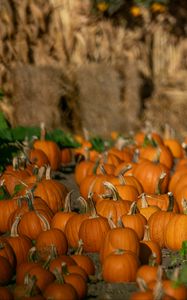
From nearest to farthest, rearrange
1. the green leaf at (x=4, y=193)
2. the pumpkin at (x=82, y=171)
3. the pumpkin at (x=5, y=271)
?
the pumpkin at (x=5, y=271)
the green leaf at (x=4, y=193)
the pumpkin at (x=82, y=171)

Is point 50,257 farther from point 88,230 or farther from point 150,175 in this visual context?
point 150,175

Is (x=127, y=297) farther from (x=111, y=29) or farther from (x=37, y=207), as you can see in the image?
(x=111, y=29)

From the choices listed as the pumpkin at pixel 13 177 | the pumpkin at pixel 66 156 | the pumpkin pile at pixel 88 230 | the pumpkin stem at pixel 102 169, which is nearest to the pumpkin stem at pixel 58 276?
the pumpkin pile at pixel 88 230

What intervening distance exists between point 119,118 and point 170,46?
2.06 m

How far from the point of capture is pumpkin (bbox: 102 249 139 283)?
4293 millimetres

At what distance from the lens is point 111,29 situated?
1187 cm

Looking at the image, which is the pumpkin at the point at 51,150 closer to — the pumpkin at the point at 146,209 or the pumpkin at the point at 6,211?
the pumpkin at the point at 6,211

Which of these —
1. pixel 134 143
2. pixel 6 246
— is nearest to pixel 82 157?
pixel 134 143

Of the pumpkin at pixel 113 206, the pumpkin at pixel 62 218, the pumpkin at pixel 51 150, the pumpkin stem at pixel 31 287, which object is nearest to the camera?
the pumpkin stem at pixel 31 287

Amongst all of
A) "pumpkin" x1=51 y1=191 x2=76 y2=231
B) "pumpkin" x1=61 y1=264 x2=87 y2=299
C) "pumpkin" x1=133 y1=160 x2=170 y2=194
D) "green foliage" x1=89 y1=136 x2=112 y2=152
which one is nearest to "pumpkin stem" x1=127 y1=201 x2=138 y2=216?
"pumpkin" x1=51 y1=191 x2=76 y2=231

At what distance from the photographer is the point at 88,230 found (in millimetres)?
4918

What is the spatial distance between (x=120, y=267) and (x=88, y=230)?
2.22 feet

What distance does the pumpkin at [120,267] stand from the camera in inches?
169

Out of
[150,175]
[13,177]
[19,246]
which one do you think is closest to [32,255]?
[19,246]
